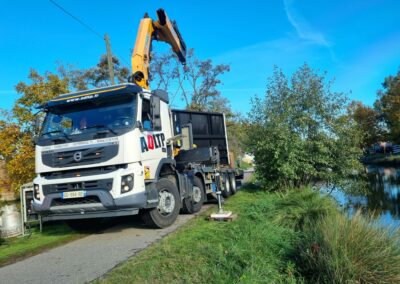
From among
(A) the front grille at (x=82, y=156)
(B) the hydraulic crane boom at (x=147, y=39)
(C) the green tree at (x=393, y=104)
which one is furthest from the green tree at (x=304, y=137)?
(C) the green tree at (x=393, y=104)

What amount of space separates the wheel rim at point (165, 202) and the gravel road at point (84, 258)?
36cm

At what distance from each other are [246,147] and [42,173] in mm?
8277

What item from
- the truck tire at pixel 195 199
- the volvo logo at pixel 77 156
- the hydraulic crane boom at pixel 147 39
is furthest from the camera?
the hydraulic crane boom at pixel 147 39

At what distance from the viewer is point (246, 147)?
13.4 m

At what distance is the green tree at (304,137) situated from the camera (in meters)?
11.9

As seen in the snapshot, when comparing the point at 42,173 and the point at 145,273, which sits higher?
the point at 42,173

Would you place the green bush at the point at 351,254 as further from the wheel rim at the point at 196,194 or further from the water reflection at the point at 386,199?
the water reflection at the point at 386,199

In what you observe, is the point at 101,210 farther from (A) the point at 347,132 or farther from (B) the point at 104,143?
(A) the point at 347,132

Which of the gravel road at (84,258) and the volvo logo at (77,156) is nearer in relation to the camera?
the gravel road at (84,258)

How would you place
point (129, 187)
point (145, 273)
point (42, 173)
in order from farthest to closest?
point (42, 173) → point (129, 187) → point (145, 273)

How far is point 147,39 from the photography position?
387 inches

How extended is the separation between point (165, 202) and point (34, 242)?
8.86ft

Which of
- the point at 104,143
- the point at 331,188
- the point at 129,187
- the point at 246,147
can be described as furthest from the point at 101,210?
the point at 331,188

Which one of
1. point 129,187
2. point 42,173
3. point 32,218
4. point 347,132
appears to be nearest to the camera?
point 129,187
